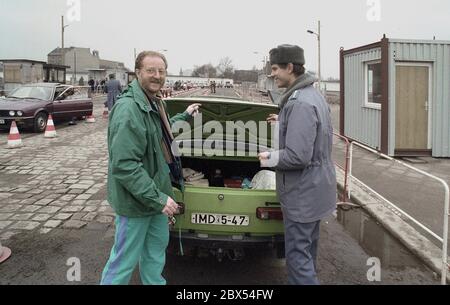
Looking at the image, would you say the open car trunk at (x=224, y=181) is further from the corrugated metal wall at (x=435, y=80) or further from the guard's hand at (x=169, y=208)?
the corrugated metal wall at (x=435, y=80)

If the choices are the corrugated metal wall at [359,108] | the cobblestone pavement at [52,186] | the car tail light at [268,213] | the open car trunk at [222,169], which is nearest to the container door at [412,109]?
the corrugated metal wall at [359,108]

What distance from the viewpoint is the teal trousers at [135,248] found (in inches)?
115

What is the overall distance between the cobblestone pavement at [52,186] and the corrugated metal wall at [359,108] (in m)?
7.12

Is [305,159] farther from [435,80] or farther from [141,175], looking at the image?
[435,80]

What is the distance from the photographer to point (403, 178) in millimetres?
8023

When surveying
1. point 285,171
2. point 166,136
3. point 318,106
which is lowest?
point 285,171

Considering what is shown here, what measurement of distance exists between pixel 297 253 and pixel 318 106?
1.13 metres

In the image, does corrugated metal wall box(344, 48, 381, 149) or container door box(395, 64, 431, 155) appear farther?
corrugated metal wall box(344, 48, 381, 149)

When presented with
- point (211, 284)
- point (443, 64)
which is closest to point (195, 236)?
point (211, 284)

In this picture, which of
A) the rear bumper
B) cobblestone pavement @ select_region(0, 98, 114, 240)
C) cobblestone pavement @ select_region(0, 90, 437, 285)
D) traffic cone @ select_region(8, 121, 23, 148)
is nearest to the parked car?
cobblestone pavement @ select_region(0, 98, 114, 240)

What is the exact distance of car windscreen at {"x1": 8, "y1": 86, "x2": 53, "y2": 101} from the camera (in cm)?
1474

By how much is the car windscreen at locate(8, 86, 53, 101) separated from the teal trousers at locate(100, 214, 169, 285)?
43.9ft

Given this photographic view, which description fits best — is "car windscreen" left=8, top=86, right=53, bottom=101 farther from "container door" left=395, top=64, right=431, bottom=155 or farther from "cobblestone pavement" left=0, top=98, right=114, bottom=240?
"container door" left=395, top=64, right=431, bottom=155
